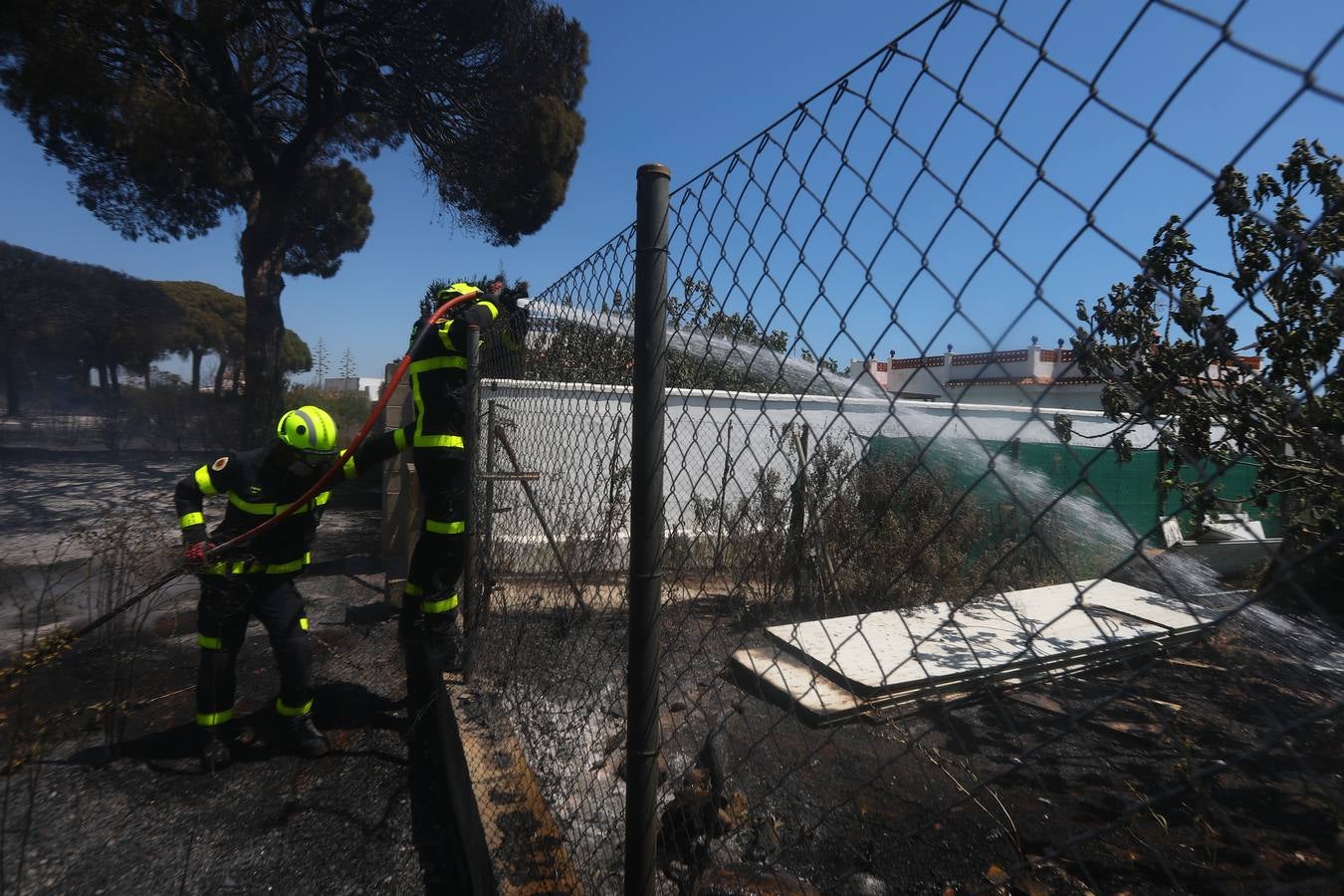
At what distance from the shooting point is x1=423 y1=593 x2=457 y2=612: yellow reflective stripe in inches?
145

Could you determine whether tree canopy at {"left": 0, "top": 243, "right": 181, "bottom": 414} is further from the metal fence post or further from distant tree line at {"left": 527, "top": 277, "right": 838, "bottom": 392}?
the metal fence post

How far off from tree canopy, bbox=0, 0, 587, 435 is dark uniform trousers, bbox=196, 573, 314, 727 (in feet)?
33.6

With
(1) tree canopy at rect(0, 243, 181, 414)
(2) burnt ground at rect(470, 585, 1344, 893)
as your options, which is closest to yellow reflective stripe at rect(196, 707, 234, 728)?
(2) burnt ground at rect(470, 585, 1344, 893)

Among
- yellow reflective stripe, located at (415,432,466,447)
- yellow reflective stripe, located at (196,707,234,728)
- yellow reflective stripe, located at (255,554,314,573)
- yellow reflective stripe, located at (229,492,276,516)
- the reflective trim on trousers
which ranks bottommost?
yellow reflective stripe, located at (196,707,234,728)

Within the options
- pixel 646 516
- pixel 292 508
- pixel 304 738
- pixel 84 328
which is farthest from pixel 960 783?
pixel 84 328

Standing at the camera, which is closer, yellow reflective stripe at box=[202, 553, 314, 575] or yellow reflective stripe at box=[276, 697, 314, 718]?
yellow reflective stripe at box=[202, 553, 314, 575]

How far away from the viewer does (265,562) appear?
3.53 meters

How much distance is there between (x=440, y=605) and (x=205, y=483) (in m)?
1.32

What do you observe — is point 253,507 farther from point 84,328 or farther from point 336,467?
point 84,328

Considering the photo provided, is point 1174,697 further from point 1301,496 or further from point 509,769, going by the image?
point 509,769

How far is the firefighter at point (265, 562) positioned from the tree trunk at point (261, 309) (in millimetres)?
9951

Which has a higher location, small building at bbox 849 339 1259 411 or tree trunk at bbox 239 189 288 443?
tree trunk at bbox 239 189 288 443

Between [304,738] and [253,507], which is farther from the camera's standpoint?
[253,507]

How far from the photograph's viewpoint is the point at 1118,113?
662mm
